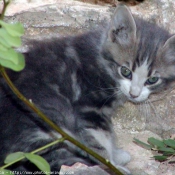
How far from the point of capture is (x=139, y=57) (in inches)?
95.8

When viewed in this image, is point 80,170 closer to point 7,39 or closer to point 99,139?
point 99,139

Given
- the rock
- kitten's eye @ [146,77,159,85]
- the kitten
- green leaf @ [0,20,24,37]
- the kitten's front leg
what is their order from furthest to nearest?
kitten's eye @ [146,77,159,85] < the kitten's front leg < the kitten < the rock < green leaf @ [0,20,24,37]

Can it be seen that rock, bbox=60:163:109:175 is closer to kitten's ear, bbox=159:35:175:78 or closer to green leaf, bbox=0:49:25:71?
kitten's ear, bbox=159:35:175:78

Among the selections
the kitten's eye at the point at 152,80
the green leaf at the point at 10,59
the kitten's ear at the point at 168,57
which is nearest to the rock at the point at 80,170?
the kitten's eye at the point at 152,80


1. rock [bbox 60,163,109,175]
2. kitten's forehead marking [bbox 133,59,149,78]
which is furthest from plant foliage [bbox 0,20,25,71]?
kitten's forehead marking [bbox 133,59,149,78]

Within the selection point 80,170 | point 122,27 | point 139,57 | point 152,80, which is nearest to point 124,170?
point 80,170

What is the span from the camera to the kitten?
7.42 feet

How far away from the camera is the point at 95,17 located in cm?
301

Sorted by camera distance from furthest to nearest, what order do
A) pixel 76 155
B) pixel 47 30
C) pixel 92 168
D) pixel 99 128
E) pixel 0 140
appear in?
pixel 47 30 → pixel 99 128 → pixel 76 155 → pixel 0 140 → pixel 92 168

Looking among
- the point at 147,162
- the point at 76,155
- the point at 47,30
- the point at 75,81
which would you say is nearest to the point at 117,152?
the point at 147,162

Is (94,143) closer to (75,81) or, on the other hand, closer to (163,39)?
(75,81)

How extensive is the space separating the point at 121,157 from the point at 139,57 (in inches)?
26.8

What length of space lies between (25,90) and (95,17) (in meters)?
1.07

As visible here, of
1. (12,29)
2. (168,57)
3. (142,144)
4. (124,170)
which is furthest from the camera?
(142,144)
